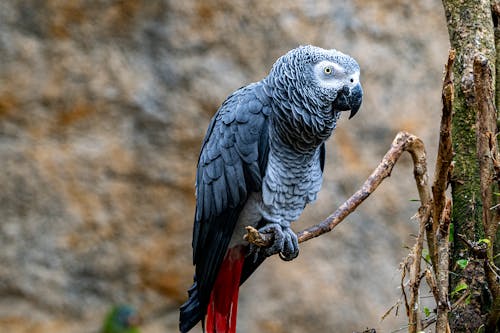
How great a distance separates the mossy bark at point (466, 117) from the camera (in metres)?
1.82

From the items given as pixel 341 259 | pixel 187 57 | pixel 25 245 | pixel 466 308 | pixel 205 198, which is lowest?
pixel 466 308

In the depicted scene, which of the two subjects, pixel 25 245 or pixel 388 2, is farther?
pixel 388 2

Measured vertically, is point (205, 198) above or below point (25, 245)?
below

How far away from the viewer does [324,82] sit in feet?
6.25

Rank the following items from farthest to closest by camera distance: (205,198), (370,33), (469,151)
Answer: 1. (370,33)
2. (205,198)
3. (469,151)

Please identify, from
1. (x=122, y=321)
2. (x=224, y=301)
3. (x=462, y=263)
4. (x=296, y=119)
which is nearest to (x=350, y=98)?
(x=296, y=119)

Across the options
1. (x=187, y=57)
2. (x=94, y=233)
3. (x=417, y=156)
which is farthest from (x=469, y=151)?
(x=94, y=233)

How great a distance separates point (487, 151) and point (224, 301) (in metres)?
0.99

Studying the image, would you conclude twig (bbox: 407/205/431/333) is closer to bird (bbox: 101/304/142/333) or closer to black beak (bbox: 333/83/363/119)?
black beak (bbox: 333/83/363/119)

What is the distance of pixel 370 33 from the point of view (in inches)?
132

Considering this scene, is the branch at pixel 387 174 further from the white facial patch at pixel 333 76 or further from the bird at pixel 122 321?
the bird at pixel 122 321

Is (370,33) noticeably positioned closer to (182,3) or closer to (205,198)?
(182,3)

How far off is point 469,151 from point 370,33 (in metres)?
1.62

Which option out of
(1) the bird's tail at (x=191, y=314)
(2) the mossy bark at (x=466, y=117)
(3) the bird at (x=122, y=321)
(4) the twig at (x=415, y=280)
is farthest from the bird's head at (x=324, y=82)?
(3) the bird at (x=122, y=321)
